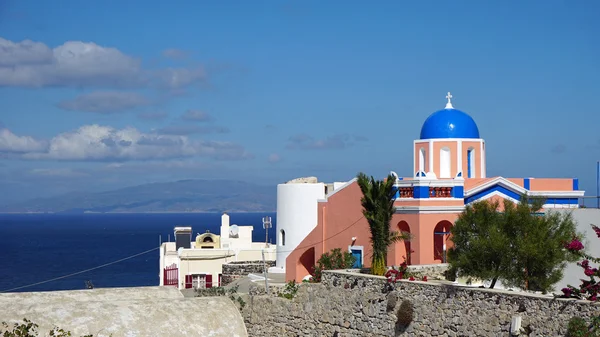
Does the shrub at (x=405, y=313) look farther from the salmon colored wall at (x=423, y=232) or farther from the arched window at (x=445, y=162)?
the arched window at (x=445, y=162)

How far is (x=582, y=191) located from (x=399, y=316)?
39.2ft

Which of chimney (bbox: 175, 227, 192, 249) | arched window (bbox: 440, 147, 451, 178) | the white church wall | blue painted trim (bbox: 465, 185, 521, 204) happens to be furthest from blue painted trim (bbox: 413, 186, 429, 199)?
chimney (bbox: 175, 227, 192, 249)

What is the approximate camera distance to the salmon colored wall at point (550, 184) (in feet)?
101

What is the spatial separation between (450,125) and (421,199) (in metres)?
5.04

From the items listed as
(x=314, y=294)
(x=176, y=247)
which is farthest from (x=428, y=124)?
(x=176, y=247)

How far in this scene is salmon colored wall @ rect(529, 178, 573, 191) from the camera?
101ft

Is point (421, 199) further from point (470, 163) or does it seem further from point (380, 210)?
point (470, 163)

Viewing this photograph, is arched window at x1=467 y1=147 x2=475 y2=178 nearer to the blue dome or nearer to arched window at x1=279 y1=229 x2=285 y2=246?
the blue dome

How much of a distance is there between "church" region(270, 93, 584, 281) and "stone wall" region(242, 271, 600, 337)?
4367 millimetres

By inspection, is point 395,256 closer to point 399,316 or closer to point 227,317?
point 399,316

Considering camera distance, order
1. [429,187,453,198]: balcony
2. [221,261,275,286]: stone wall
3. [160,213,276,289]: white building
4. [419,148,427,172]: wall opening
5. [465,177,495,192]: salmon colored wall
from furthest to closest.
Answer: [160,213,276,289]: white building
[221,261,275,286]: stone wall
[419,148,427,172]: wall opening
[465,177,495,192]: salmon colored wall
[429,187,453,198]: balcony

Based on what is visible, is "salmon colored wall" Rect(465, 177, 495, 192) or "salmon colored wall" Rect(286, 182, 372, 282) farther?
"salmon colored wall" Rect(286, 182, 372, 282)

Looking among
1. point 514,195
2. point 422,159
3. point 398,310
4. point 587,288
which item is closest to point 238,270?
point 422,159

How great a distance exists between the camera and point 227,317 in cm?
1886
